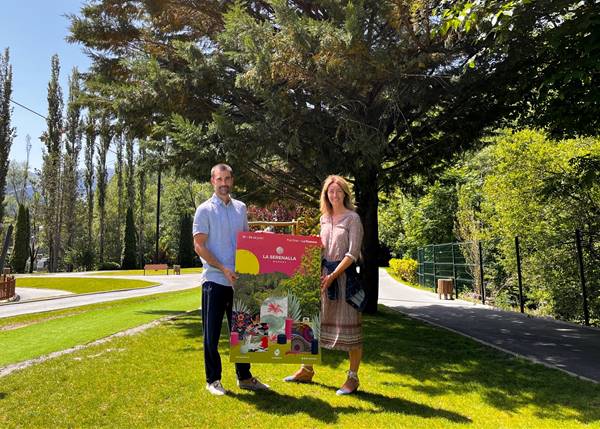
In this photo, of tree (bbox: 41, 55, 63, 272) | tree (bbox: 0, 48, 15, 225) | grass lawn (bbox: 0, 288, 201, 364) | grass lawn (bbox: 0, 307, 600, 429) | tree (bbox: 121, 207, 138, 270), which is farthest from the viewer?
tree (bbox: 121, 207, 138, 270)

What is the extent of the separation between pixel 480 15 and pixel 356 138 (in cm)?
220

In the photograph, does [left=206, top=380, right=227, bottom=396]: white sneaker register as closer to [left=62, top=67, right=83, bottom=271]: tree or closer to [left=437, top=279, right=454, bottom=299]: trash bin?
[left=437, top=279, right=454, bottom=299]: trash bin

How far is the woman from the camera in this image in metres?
3.98

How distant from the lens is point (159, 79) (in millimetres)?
7582

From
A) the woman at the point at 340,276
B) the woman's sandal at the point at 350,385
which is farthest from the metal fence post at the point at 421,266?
the woman at the point at 340,276

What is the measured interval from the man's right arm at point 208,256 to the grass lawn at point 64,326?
Answer: 3.82 metres

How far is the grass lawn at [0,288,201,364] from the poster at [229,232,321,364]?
3.90 m

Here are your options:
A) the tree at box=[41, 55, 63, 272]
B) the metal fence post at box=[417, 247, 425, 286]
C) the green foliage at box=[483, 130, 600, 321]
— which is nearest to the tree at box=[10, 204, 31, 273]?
the tree at box=[41, 55, 63, 272]

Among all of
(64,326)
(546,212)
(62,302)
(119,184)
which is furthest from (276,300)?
(119,184)

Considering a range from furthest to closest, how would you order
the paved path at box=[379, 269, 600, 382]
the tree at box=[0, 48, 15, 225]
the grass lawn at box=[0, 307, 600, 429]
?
the tree at box=[0, 48, 15, 225] → the paved path at box=[379, 269, 600, 382] → the grass lawn at box=[0, 307, 600, 429]

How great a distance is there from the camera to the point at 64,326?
9250 mm

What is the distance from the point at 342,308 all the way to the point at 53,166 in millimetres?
44486

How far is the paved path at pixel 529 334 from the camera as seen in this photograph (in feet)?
19.1

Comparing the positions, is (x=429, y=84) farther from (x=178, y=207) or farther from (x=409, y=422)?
(x=178, y=207)
